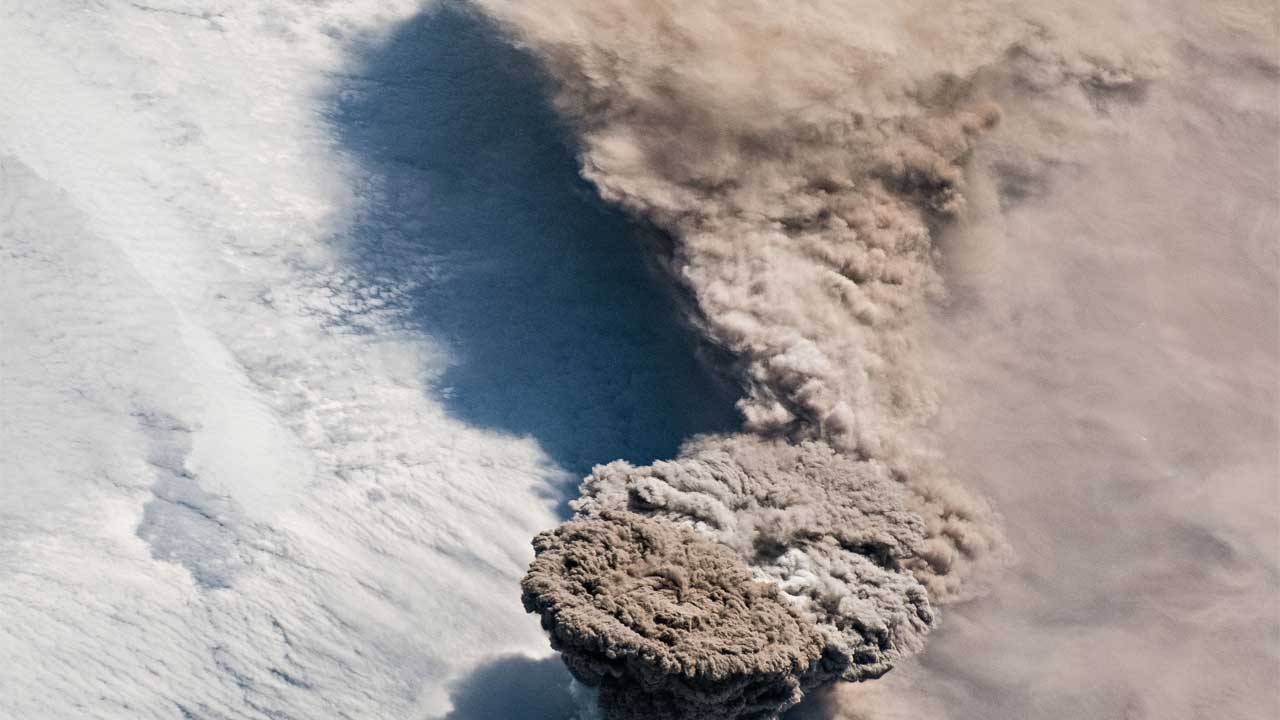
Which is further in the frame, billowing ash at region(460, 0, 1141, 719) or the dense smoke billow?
the dense smoke billow

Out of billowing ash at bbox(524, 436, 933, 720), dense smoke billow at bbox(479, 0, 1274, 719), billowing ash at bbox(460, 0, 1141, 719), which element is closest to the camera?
billowing ash at bbox(524, 436, 933, 720)

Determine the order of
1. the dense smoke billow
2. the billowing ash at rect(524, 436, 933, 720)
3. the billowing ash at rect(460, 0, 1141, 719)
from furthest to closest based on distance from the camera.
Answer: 1. the dense smoke billow
2. the billowing ash at rect(460, 0, 1141, 719)
3. the billowing ash at rect(524, 436, 933, 720)

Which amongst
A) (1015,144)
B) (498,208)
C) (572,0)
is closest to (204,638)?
(498,208)

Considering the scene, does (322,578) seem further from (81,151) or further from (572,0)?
(572,0)

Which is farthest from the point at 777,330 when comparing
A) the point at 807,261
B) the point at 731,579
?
the point at 731,579

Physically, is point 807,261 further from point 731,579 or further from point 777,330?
point 731,579

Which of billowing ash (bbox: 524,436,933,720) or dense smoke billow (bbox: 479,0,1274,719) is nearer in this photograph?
billowing ash (bbox: 524,436,933,720)

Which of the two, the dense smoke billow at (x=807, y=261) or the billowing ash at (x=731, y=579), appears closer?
the billowing ash at (x=731, y=579)

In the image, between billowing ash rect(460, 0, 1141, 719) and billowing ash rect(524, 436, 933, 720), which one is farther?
billowing ash rect(460, 0, 1141, 719)
